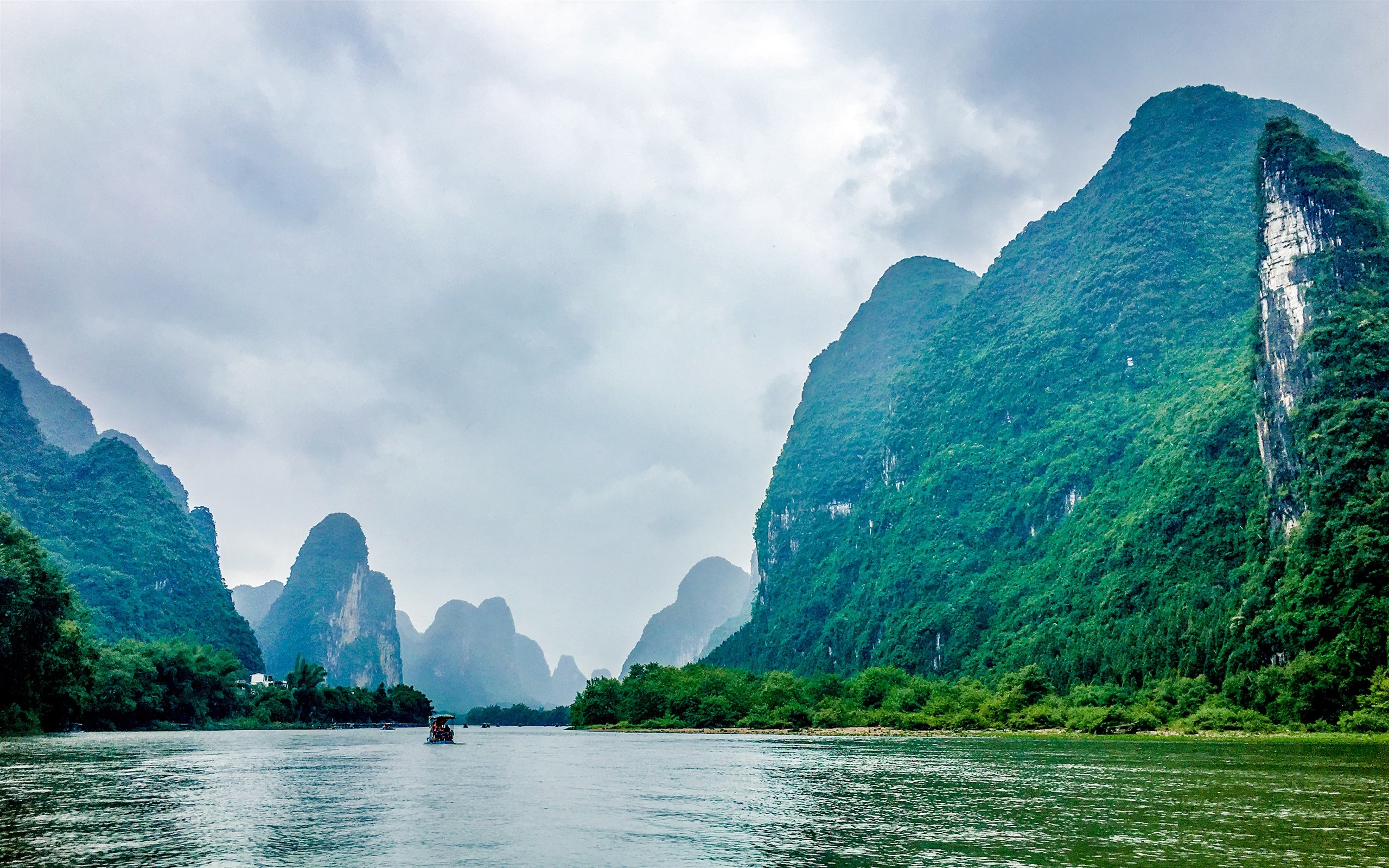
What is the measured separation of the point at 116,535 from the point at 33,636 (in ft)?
293

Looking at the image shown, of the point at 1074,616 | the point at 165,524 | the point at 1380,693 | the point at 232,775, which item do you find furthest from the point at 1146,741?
the point at 165,524

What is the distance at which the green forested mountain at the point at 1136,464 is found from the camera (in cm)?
6681

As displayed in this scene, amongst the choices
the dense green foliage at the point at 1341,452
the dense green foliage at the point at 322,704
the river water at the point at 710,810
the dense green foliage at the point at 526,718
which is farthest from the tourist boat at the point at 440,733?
the dense green foliage at the point at 526,718

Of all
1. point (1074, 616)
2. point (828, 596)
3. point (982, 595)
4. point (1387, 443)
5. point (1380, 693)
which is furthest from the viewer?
point (828, 596)

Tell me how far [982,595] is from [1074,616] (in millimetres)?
22637

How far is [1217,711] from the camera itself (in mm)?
58719

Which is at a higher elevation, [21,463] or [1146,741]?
[21,463]

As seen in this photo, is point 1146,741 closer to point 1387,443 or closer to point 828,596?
point 1387,443

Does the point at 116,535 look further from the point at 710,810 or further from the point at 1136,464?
the point at 1136,464

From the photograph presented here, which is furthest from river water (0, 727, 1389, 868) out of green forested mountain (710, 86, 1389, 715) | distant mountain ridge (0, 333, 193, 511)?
distant mountain ridge (0, 333, 193, 511)

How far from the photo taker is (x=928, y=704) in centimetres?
8325

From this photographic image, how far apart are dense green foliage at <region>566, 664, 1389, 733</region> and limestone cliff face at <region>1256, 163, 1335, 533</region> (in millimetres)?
19681

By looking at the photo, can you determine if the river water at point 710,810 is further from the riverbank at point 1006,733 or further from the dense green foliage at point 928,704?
the dense green foliage at point 928,704

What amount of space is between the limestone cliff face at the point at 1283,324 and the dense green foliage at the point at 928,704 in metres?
19.7
